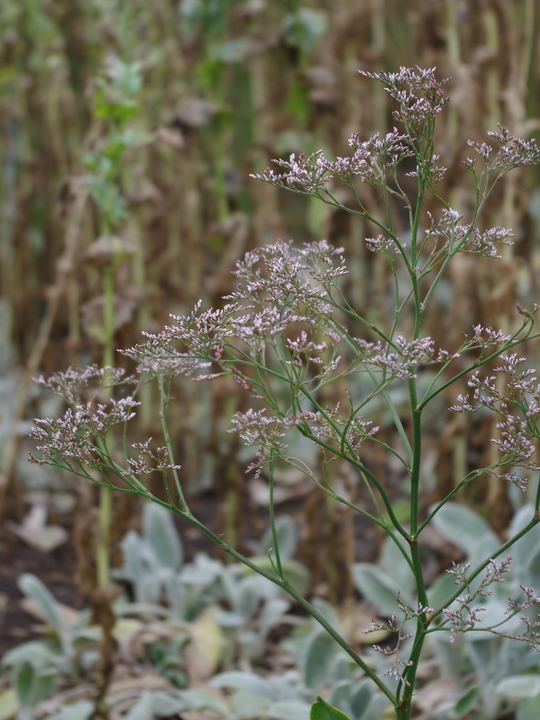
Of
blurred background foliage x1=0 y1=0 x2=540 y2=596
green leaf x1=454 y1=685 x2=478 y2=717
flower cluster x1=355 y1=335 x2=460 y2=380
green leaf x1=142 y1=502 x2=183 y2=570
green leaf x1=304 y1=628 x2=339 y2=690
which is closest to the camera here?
flower cluster x1=355 y1=335 x2=460 y2=380

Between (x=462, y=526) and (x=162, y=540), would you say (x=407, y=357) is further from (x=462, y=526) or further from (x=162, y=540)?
(x=162, y=540)

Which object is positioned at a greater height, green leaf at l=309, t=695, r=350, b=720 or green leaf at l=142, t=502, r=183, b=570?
green leaf at l=142, t=502, r=183, b=570

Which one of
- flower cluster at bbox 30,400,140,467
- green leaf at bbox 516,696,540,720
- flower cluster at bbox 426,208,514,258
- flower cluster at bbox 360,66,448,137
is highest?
flower cluster at bbox 360,66,448,137

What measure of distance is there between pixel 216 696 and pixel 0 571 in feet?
3.01

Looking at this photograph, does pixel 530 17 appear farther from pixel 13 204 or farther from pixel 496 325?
pixel 13 204

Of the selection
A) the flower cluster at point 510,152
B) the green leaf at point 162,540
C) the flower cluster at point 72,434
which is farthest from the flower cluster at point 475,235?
the green leaf at point 162,540

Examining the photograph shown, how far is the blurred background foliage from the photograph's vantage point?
182 cm

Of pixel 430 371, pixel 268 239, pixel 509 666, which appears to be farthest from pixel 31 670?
pixel 268 239

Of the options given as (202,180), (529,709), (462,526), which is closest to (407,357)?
(529,709)

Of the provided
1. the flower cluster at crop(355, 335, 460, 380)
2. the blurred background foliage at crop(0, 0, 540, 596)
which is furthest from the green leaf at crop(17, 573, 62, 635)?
the flower cluster at crop(355, 335, 460, 380)

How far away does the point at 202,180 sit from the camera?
8.46ft

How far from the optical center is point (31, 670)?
1.46 metres

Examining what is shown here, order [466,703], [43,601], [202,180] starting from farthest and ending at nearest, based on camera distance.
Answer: [202,180] → [43,601] → [466,703]

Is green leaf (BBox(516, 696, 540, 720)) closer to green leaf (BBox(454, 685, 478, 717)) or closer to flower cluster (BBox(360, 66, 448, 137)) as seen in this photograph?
green leaf (BBox(454, 685, 478, 717))
